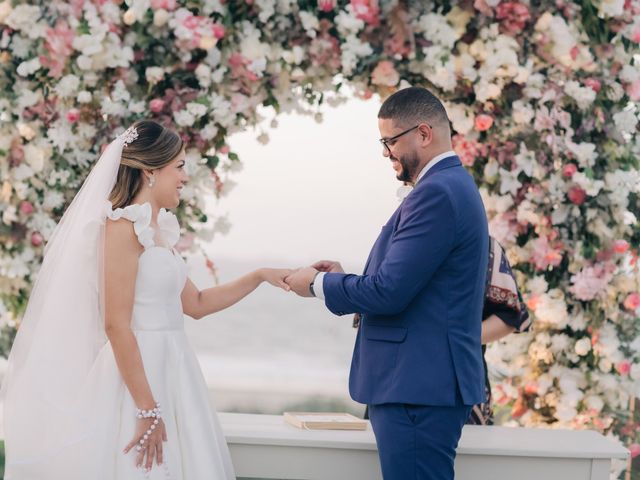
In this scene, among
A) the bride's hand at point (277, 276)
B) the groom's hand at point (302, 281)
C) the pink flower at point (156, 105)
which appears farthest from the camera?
the pink flower at point (156, 105)

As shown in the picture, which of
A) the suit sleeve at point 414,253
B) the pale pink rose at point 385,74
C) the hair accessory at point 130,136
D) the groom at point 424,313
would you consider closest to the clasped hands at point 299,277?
the groom at point 424,313

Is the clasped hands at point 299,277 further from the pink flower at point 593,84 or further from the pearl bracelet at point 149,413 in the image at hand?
the pink flower at point 593,84

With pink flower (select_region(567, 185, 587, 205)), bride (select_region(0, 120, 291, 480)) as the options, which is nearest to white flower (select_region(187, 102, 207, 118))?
bride (select_region(0, 120, 291, 480))

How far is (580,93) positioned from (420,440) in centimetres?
231

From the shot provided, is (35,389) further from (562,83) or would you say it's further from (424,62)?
(562,83)

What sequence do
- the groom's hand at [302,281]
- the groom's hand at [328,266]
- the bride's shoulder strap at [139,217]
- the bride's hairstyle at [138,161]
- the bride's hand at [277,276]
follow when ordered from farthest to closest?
the groom's hand at [328,266]
the bride's hand at [277,276]
the groom's hand at [302,281]
the bride's hairstyle at [138,161]
the bride's shoulder strap at [139,217]

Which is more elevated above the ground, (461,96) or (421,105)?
(461,96)

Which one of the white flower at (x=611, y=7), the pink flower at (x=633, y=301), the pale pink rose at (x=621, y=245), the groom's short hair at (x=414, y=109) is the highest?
the white flower at (x=611, y=7)

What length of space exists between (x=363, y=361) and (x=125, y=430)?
2.51 feet

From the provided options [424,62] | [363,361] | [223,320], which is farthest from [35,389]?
[223,320]

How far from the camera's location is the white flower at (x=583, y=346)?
448 centimetres

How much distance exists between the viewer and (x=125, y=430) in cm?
282

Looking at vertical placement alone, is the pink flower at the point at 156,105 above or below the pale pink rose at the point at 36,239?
above

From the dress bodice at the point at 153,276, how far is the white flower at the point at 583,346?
226 cm
